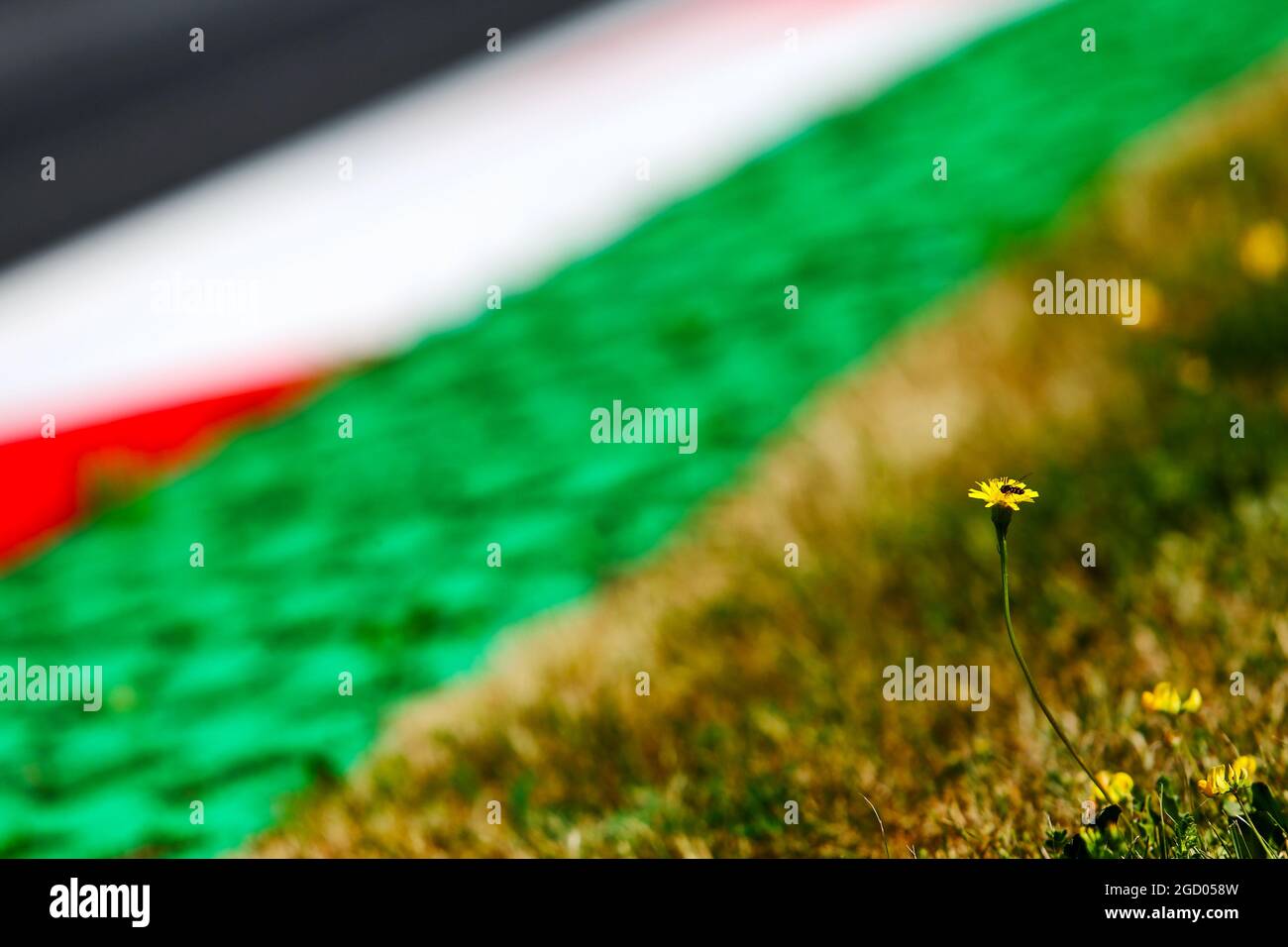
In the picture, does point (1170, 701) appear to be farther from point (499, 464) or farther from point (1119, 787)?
point (499, 464)

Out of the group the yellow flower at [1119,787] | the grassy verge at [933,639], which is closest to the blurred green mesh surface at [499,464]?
the grassy verge at [933,639]

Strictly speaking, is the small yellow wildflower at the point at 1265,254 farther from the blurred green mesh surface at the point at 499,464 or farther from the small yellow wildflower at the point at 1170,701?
the small yellow wildflower at the point at 1170,701

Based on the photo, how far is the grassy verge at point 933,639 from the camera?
194 centimetres

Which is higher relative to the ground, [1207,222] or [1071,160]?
[1071,160]

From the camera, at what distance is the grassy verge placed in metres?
1.94

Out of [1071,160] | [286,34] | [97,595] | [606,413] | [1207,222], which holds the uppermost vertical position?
[286,34]

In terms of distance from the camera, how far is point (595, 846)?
6.70ft

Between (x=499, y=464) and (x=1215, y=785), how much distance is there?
9.40 ft

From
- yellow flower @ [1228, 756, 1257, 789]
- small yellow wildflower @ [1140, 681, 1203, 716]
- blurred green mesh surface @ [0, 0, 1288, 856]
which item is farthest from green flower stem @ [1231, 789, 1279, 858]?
blurred green mesh surface @ [0, 0, 1288, 856]

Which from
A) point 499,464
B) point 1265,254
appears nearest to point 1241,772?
point 1265,254

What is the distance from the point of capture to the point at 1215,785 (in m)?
1.70

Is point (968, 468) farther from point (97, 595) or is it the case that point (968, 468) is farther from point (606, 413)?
point (97, 595)

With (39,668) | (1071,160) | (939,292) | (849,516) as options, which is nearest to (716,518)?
(849,516)

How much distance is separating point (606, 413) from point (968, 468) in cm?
174
